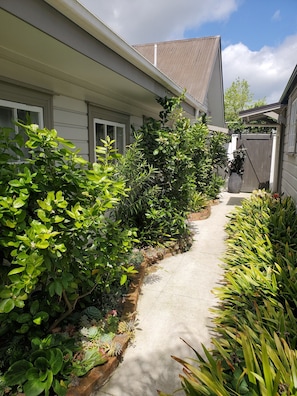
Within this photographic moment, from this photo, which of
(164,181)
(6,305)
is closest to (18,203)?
(6,305)

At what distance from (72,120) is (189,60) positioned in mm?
10703

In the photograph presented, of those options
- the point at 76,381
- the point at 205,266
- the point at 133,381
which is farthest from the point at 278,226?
the point at 76,381

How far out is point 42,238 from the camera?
160 centimetres

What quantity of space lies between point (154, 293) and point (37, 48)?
120 inches

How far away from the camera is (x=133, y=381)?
2172 millimetres

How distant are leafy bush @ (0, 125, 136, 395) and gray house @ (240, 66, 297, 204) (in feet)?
13.1

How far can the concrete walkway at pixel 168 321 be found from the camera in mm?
2178

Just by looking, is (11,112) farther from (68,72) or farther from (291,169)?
(291,169)

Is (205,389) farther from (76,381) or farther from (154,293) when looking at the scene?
(154,293)

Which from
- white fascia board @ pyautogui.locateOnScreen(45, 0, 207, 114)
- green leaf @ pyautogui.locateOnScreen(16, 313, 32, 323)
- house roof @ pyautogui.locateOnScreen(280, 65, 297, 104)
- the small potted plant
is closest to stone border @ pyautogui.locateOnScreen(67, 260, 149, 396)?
green leaf @ pyautogui.locateOnScreen(16, 313, 32, 323)

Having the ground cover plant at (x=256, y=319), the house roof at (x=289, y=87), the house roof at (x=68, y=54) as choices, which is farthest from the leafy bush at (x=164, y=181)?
the house roof at (x=289, y=87)

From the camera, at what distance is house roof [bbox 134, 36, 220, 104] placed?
11664 mm

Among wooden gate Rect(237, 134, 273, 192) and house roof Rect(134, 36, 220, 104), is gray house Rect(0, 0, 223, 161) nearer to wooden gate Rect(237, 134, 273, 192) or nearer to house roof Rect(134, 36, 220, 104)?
house roof Rect(134, 36, 220, 104)

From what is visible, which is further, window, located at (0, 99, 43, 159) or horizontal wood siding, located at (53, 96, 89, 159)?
horizontal wood siding, located at (53, 96, 89, 159)
